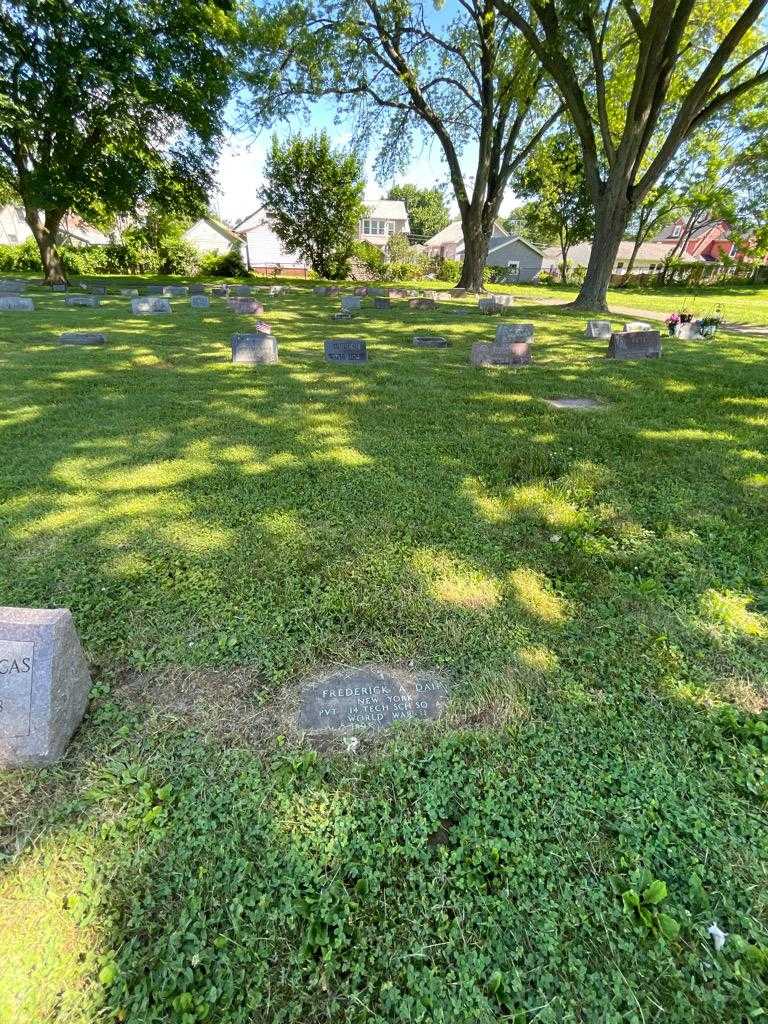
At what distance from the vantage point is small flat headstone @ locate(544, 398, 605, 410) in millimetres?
5609

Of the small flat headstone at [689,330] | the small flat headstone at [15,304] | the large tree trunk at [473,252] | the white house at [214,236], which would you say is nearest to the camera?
the small flat headstone at [689,330]

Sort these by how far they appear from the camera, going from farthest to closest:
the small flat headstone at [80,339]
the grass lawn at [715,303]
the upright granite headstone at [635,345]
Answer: the grass lawn at [715,303], the small flat headstone at [80,339], the upright granite headstone at [635,345]

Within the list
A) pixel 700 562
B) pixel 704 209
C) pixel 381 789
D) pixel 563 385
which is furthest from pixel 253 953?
pixel 704 209

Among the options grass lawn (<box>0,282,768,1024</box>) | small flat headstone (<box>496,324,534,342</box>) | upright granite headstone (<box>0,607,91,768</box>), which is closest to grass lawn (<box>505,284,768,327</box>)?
small flat headstone (<box>496,324,534,342</box>)

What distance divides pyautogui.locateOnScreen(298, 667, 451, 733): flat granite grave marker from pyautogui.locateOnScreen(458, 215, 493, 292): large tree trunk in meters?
20.8

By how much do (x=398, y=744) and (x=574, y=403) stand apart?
504cm

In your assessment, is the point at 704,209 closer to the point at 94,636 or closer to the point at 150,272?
the point at 150,272

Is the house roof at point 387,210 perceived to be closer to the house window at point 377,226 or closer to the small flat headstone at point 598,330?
the house window at point 377,226

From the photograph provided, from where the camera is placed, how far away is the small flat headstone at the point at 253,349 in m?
7.27

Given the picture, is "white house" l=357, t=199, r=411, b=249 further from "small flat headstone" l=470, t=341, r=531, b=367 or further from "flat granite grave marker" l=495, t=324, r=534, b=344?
"small flat headstone" l=470, t=341, r=531, b=367

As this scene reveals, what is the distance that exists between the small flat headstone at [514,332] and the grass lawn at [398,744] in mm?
5209

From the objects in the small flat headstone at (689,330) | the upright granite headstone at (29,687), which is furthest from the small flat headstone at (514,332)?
the upright granite headstone at (29,687)

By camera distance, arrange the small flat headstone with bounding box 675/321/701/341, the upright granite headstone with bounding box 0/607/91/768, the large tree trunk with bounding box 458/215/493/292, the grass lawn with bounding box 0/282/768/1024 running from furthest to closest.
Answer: the large tree trunk with bounding box 458/215/493/292 → the small flat headstone with bounding box 675/321/701/341 → the upright granite headstone with bounding box 0/607/91/768 → the grass lawn with bounding box 0/282/768/1024

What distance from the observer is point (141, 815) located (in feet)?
5.23
